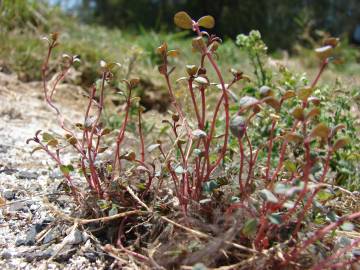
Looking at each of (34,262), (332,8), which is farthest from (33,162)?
(332,8)

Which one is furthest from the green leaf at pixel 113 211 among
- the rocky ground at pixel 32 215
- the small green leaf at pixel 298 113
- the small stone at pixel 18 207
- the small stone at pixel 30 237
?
the small green leaf at pixel 298 113

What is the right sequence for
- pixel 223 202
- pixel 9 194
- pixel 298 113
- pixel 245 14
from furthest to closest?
pixel 245 14 → pixel 9 194 → pixel 223 202 → pixel 298 113

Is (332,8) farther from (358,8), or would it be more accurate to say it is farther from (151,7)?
(151,7)

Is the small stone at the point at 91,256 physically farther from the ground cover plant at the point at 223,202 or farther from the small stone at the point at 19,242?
the small stone at the point at 19,242

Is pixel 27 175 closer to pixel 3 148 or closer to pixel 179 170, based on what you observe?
pixel 3 148

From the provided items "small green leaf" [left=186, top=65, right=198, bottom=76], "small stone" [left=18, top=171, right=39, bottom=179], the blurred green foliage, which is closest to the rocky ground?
"small stone" [left=18, top=171, right=39, bottom=179]

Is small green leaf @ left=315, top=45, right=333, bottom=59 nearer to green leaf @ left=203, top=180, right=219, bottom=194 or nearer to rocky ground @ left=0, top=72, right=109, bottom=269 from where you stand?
green leaf @ left=203, top=180, right=219, bottom=194

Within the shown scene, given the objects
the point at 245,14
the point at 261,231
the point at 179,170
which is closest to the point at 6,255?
the point at 179,170
